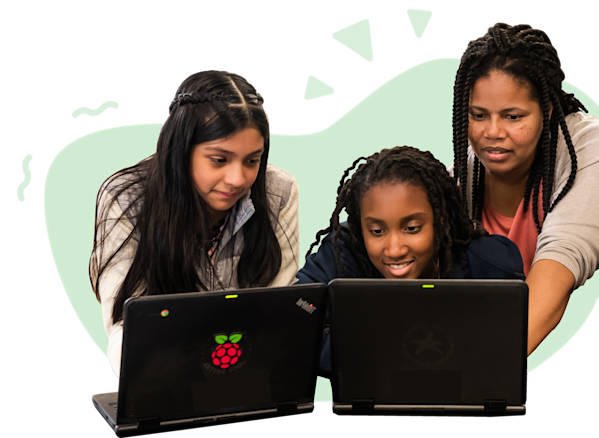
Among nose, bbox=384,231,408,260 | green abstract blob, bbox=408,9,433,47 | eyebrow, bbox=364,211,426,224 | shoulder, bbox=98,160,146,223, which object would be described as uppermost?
green abstract blob, bbox=408,9,433,47

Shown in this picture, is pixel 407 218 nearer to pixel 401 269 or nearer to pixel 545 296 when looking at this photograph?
pixel 401 269

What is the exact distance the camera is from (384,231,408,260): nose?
1660mm

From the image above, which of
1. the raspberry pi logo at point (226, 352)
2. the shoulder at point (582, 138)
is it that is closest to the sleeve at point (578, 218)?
the shoulder at point (582, 138)

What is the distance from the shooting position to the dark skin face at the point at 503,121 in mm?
1815

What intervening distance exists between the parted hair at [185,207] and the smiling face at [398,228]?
339mm

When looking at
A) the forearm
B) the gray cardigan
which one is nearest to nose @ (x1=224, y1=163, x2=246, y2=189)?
the gray cardigan

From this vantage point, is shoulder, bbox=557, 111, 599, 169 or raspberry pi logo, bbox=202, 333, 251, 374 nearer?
raspberry pi logo, bbox=202, 333, 251, 374

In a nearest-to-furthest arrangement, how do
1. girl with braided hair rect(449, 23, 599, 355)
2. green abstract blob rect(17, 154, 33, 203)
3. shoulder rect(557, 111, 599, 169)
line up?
1. girl with braided hair rect(449, 23, 599, 355)
2. shoulder rect(557, 111, 599, 169)
3. green abstract blob rect(17, 154, 33, 203)

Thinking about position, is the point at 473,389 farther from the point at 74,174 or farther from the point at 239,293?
the point at 74,174

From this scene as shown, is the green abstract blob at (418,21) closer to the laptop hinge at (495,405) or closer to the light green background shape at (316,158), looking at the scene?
the light green background shape at (316,158)

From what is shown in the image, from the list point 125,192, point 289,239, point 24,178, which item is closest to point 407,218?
point 289,239

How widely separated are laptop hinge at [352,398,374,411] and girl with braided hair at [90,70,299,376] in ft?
1.98

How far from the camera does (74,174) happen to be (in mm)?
2070

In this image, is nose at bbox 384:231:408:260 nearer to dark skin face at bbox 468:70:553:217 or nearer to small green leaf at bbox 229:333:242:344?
dark skin face at bbox 468:70:553:217
